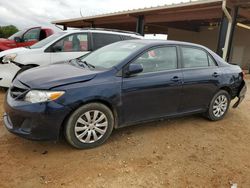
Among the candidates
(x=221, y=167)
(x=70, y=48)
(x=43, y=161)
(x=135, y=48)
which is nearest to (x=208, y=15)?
(x=70, y=48)

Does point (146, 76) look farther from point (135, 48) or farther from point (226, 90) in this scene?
point (226, 90)

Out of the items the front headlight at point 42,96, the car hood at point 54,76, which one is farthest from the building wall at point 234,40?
the front headlight at point 42,96

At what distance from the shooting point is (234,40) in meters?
17.3

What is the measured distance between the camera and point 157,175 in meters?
2.94

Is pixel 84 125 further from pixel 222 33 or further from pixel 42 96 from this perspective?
pixel 222 33

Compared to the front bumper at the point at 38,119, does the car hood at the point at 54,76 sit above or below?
above

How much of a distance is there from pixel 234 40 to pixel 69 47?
14.3 metres

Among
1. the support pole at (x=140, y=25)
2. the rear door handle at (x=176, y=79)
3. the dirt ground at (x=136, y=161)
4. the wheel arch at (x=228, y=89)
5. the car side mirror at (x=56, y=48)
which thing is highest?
the support pole at (x=140, y=25)

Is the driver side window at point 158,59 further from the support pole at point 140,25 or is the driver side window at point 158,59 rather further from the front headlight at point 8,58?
the support pole at point 140,25

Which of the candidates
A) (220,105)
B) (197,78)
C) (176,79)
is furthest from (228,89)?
(176,79)

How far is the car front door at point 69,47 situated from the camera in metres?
6.27

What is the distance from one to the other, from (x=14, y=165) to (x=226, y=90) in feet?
13.2

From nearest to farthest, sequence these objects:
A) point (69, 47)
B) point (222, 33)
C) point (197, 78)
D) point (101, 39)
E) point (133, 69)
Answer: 1. point (133, 69)
2. point (197, 78)
3. point (69, 47)
4. point (101, 39)
5. point (222, 33)

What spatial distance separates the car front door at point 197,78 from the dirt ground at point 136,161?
543 millimetres
